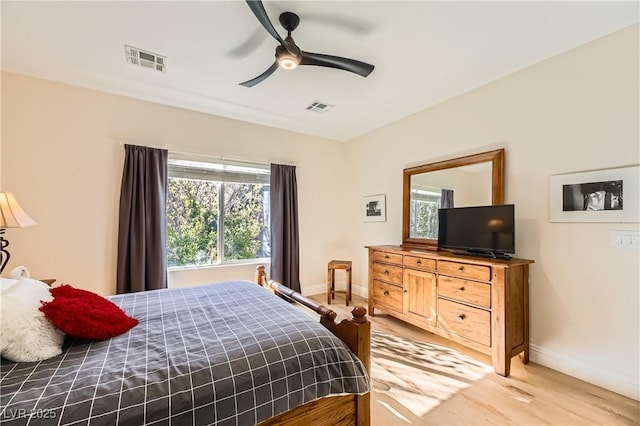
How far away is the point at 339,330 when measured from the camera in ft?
4.96

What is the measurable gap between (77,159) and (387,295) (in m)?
3.71

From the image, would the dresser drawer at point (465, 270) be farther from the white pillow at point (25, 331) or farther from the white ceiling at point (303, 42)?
the white pillow at point (25, 331)

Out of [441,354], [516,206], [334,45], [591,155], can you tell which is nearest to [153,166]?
[334,45]

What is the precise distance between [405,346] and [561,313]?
4.32 feet

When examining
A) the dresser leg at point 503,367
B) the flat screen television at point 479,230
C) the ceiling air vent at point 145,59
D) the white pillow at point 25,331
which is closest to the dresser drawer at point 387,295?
the flat screen television at point 479,230

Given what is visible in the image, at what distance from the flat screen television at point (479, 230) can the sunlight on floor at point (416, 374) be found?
983 mm

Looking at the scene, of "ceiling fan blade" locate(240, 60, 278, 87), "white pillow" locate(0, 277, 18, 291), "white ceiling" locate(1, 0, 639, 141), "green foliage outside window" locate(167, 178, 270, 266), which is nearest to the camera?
"white pillow" locate(0, 277, 18, 291)

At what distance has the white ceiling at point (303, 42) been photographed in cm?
185

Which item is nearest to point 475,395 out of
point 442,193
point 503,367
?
point 503,367

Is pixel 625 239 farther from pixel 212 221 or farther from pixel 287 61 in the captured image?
pixel 212 221

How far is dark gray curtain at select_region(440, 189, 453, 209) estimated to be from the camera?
305cm

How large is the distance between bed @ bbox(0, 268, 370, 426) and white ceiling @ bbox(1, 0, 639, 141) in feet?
6.58

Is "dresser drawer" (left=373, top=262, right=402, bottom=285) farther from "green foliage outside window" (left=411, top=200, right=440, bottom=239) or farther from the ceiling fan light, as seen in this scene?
the ceiling fan light

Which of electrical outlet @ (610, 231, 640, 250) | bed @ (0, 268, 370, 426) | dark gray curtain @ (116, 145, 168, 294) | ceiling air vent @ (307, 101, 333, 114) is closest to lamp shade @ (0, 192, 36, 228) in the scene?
dark gray curtain @ (116, 145, 168, 294)
